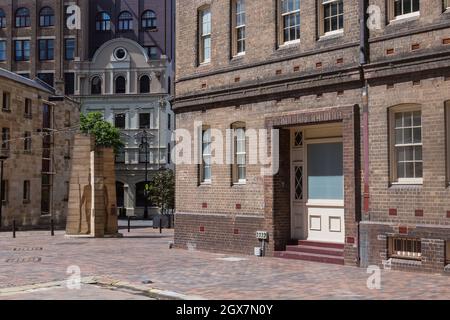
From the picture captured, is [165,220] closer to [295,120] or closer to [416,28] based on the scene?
[295,120]

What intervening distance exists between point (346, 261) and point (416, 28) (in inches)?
218

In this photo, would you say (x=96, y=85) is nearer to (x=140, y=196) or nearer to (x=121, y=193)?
(x=121, y=193)

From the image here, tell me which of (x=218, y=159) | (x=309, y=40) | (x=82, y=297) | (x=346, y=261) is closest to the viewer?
(x=82, y=297)

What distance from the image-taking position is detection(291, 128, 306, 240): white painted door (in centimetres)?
1719

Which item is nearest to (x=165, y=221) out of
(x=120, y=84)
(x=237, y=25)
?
(x=237, y=25)

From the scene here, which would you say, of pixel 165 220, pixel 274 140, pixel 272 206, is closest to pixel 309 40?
pixel 274 140

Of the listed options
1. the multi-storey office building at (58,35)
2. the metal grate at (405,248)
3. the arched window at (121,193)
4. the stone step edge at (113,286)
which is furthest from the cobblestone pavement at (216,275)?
the multi-storey office building at (58,35)

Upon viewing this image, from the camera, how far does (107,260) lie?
55.0 feet

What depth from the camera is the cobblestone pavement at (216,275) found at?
431 inches

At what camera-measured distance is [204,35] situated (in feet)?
65.0

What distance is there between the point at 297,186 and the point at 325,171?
43.6 inches

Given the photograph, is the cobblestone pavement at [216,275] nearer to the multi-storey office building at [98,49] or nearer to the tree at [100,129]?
the tree at [100,129]

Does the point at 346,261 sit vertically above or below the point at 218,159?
below

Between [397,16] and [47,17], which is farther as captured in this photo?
[47,17]
